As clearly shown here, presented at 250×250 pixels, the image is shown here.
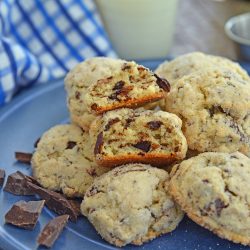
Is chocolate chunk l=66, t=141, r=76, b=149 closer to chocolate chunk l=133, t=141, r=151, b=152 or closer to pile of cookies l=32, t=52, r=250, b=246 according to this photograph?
pile of cookies l=32, t=52, r=250, b=246

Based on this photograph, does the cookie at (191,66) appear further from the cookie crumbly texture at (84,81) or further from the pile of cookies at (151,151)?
the cookie crumbly texture at (84,81)

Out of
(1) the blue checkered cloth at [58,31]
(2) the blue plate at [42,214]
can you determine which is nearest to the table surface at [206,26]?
(1) the blue checkered cloth at [58,31]

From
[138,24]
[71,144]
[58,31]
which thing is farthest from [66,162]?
[138,24]

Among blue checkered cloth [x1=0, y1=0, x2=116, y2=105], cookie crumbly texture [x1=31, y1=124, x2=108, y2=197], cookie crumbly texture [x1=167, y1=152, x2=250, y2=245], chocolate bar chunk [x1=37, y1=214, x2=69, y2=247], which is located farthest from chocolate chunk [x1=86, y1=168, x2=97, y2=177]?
blue checkered cloth [x1=0, y1=0, x2=116, y2=105]

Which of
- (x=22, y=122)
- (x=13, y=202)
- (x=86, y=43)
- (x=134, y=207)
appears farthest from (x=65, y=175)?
(x=86, y=43)

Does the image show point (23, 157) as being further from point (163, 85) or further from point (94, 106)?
point (163, 85)
